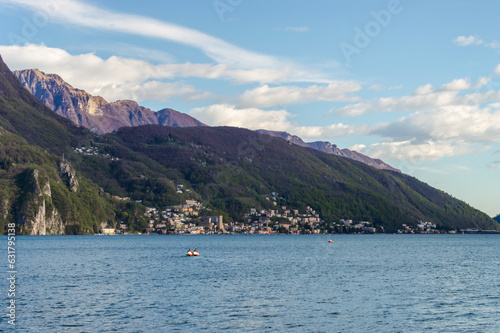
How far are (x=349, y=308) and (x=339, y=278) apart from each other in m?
31.3

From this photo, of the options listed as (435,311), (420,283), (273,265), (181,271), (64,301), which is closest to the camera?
(435,311)

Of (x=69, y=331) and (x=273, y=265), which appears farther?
(x=273, y=265)

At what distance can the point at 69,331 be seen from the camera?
5119 centimetres

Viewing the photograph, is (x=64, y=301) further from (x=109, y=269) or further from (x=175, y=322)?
(x=109, y=269)

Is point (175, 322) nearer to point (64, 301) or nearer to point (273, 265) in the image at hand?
point (64, 301)

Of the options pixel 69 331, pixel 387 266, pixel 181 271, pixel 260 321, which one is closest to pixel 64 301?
pixel 69 331

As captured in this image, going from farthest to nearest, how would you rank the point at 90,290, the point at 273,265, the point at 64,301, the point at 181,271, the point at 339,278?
the point at 273,265
the point at 181,271
the point at 339,278
the point at 90,290
the point at 64,301

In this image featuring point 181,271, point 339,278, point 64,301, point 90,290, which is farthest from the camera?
point 181,271

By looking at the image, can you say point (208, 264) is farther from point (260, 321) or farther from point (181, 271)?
point (260, 321)

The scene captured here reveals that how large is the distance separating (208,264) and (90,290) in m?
49.6

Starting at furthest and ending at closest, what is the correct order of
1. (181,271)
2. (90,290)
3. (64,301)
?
(181,271), (90,290), (64,301)

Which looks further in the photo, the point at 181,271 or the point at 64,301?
the point at 181,271

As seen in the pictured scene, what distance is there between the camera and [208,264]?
125m

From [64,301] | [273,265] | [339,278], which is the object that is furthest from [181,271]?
[64,301]
